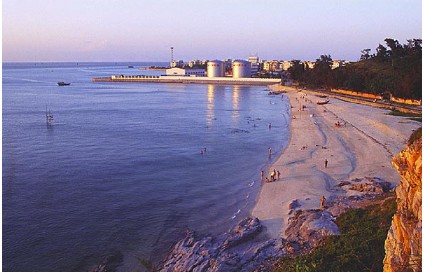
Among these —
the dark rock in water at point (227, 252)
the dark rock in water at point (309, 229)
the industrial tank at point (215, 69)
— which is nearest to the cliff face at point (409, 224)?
the dark rock in water at point (227, 252)

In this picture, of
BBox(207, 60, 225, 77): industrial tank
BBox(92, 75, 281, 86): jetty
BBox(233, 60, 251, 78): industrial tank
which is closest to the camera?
BBox(92, 75, 281, 86): jetty

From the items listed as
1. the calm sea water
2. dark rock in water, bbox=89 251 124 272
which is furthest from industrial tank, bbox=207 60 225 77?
dark rock in water, bbox=89 251 124 272

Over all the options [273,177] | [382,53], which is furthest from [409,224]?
[382,53]

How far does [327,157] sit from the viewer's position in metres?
24.1

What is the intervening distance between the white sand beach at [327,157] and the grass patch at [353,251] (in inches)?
109

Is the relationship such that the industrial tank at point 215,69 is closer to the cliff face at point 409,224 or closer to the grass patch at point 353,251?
the grass patch at point 353,251

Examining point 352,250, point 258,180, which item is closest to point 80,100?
point 258,180

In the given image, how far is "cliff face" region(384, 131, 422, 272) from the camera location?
5612 mm

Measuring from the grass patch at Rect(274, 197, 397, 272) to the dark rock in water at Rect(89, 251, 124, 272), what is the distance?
4726 millimetres

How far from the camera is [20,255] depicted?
1320 cm

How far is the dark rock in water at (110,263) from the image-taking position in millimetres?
12081

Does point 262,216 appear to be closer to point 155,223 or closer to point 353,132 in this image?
point 155,223

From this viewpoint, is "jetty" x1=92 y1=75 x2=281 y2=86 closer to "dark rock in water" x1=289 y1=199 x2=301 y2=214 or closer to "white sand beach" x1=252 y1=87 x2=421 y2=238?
"white sand beach" x1=252 y1=87 x2=421 y2=238

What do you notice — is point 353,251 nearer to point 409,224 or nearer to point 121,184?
point 409,224
